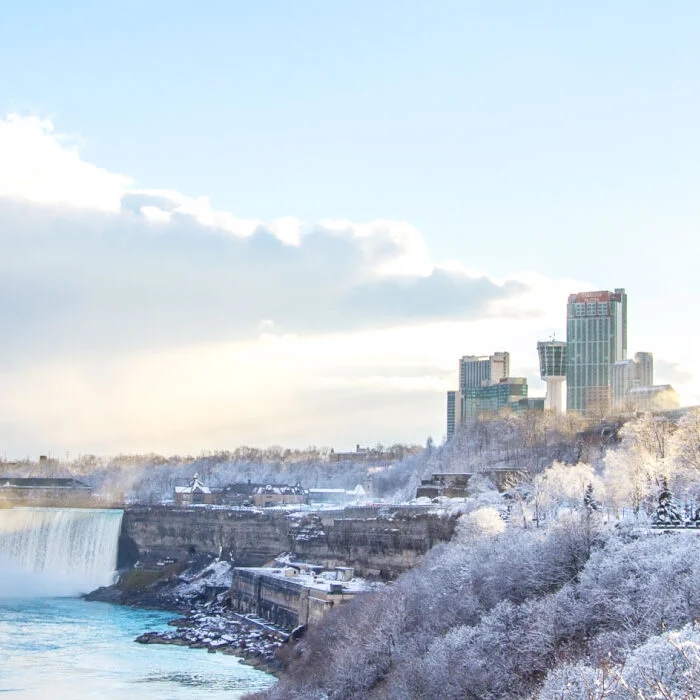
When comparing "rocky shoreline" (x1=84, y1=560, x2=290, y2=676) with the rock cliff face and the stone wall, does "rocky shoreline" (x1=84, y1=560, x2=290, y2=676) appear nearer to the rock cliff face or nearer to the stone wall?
the stone wall

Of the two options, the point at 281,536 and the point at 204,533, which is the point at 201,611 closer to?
the point at 281,536

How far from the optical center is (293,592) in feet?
236

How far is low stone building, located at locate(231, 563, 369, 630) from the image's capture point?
66.2 m

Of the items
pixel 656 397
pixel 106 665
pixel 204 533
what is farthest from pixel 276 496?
pixel 656 397

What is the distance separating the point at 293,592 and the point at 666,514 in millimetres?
25672

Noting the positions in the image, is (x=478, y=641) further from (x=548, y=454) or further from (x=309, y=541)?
(x=548, y=454)

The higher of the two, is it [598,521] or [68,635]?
[598,521]

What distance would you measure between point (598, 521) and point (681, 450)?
23950 millimetres

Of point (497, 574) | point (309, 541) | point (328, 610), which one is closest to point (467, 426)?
point (309, 541)

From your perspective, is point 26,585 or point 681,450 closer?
point 681,450

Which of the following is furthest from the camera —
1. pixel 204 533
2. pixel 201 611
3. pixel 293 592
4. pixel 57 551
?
pixel 57 551

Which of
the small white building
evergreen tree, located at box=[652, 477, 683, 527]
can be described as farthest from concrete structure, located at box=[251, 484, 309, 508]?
evergreen tree, located at box=[652, 477, 683, 527]

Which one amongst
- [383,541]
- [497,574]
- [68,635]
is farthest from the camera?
[383,541]

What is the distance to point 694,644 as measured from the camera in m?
26.2
